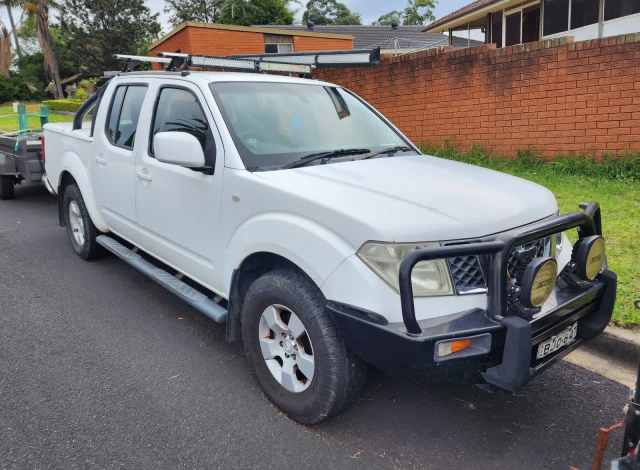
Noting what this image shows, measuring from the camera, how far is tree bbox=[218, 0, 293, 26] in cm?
4628

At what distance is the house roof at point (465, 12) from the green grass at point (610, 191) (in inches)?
391

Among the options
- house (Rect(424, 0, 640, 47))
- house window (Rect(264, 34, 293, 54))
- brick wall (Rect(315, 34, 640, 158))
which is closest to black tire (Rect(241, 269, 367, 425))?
brick wall (Rect(315, 34, 640, 158))

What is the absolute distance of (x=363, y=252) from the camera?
246 cm

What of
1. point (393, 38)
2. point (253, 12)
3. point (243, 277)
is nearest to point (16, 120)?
point (393, 38)

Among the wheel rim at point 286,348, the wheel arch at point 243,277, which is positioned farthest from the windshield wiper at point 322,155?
the wheel rim at point 286,348

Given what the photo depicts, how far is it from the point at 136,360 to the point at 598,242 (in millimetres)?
2853

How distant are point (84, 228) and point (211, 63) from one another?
7.18 ft

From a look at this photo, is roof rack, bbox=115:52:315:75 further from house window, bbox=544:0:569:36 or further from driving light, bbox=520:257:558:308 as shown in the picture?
house window, bbox=544:0:569:36

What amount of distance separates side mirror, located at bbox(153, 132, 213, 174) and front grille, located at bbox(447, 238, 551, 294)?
1.63 meters

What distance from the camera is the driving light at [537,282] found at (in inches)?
92.7

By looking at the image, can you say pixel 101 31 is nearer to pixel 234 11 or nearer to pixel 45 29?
pixel 45 29

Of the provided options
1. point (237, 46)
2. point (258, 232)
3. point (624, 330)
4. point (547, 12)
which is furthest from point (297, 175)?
point (237, 46)

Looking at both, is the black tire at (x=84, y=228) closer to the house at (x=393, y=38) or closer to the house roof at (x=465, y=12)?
the house roof at (x=465, y=12)

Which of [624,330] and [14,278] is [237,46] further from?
[624,330]
